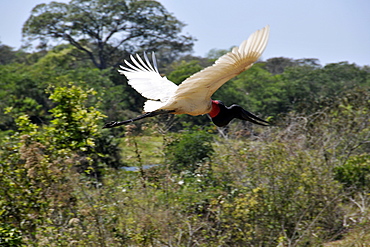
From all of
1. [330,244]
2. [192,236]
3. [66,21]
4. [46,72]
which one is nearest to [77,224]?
[192,236]

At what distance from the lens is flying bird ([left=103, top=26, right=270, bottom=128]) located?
3680 millimetres

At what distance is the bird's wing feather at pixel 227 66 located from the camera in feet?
11.9

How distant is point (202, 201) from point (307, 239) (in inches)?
50.7

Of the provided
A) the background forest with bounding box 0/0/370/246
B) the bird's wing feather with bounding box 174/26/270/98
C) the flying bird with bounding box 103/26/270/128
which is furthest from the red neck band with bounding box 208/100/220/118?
the background forest with bounding box 0/0/370/246

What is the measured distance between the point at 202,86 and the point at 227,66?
389mm

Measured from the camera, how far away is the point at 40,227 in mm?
5629

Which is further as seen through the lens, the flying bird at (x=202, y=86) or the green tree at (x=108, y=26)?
the green tree at (x=108, y=26)

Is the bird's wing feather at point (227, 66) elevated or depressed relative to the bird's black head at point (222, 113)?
elevated

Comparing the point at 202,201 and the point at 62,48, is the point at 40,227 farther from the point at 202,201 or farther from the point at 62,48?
the point at 62,48

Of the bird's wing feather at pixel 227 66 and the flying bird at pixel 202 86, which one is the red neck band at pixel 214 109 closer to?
the flying bird at pixel 202 86

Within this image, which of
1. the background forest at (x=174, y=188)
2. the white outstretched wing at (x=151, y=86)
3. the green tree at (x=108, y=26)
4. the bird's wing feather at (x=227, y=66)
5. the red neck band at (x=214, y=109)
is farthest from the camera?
the green tree at (x=108, y=26)

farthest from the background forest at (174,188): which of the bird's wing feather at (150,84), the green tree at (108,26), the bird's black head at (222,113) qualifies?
the green tree at (108,26)

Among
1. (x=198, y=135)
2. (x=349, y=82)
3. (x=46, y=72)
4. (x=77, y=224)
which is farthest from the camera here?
(x=349, y=82)

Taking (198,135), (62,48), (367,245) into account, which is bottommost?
(367,245)
